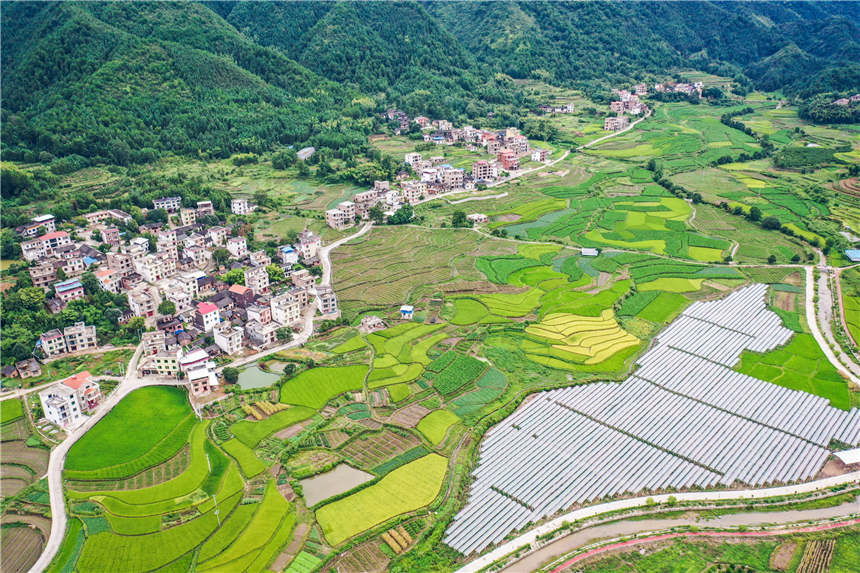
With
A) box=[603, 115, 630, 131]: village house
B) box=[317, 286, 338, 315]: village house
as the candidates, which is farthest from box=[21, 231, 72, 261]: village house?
box=[603, 115, 630, 131]: village house

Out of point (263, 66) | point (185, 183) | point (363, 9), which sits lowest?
point (185, 183)

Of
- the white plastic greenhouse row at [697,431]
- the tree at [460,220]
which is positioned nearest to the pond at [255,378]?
the white plastic greenhouse row at [697,431]

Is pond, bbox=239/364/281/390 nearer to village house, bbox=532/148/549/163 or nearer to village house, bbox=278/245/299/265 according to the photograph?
village house, bbox=278/245/299/265

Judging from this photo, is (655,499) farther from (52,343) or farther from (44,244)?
(44,244)

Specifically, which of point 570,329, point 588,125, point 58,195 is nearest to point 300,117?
point 58,195

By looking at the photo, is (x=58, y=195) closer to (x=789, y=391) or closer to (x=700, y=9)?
(x=789, y=391)
